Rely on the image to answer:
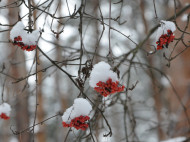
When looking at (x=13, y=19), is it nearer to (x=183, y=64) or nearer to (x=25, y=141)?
(x=25, y=141)

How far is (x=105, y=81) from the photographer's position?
1087mm

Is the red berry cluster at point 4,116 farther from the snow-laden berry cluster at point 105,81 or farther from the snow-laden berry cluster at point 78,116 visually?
the snow-laden berry cluster at point 105,81

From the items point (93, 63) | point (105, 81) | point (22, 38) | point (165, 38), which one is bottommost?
point (105, 81)

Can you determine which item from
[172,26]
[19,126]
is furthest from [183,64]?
[19,126]

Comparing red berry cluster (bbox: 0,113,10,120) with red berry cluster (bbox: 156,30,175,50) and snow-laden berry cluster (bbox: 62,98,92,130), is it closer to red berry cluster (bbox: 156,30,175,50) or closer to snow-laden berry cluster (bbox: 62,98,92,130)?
snow-laden berry cluster (bbox: 62,98,92,130)

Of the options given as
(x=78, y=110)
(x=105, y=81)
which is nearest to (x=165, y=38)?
(x=105, y=81)

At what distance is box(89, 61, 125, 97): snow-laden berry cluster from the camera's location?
1067 mm

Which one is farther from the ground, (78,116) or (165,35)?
(165,35)

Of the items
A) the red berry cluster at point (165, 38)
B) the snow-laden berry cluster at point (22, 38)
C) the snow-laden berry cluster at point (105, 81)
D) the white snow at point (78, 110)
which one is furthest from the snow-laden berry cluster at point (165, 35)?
the snow-laden berry cluster at point (22, 38)

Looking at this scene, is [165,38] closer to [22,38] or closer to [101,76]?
[101,76]

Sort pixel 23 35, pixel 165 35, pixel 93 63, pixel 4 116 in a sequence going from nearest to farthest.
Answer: pixel 165 35 < pixel 23 35 < pixel 4 116 < pixel 93 63

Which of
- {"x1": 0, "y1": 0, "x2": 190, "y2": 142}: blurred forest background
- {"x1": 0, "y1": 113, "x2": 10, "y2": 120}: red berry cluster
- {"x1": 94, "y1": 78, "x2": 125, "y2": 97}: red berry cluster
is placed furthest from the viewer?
{"x1": 0, "y1": 113, "x2": 10, "y2": 120}: red berry cluster

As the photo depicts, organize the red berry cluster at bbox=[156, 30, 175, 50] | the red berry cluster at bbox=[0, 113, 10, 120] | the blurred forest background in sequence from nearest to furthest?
the red berry cluster at bbox=[156, 30, 175, 50], the blurred forest background, the red berry cluster at bbox=[0, 113, 10, 120]

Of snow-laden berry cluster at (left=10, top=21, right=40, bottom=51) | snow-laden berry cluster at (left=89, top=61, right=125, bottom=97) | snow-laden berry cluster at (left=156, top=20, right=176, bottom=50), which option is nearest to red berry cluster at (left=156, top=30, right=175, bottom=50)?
snow-laden berry cluster at (left=156, top=20, right=176, bottom=50)
